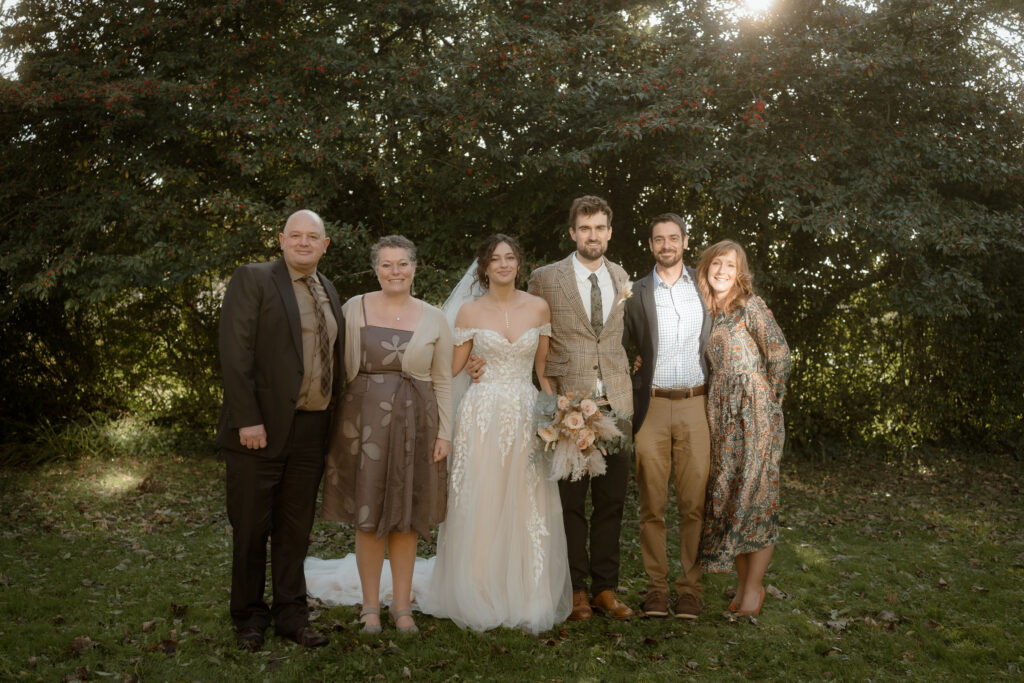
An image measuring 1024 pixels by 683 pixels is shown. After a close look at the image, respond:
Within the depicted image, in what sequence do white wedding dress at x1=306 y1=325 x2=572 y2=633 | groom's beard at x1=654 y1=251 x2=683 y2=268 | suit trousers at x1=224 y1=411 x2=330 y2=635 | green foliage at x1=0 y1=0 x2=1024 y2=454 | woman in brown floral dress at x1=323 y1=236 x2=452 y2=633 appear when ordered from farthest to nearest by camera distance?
green foliage at x1=0 y1=0 x2=1024 y2=454 < groom's beard at x1=654 y1=251 x2=683 y2=268 < white wedding dress at x1=306 y1=325 x2=572 y2=633 < woman in brown floral dress at x1=323 y1=236 x2=452 y2=633 < suit trousers at x1=224 y1=411 x2=330 y2=635

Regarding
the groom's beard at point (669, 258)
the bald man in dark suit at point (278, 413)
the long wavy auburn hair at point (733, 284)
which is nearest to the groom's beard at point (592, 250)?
the groom's beard at point (669, 258)

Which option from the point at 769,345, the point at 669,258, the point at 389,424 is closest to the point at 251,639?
the point at 389,424

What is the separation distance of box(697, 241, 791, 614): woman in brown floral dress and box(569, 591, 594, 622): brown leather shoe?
75 cm

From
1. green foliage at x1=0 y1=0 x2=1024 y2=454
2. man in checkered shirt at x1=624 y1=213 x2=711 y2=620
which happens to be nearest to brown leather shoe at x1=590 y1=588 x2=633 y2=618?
man in checkered shirt at x1=624 y1=213 x2=711 y2=620

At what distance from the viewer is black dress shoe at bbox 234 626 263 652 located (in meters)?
4.07

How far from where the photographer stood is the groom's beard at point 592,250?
4.62 meters

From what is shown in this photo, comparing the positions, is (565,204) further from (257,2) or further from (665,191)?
(257,2)

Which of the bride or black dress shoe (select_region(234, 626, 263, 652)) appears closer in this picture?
black dress shoe (select_region(234, 626, 263, 652))

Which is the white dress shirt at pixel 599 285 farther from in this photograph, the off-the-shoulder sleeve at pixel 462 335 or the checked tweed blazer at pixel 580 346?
the off-the-shoulder sleeve at pixel 462 335

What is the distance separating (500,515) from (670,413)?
1165mm

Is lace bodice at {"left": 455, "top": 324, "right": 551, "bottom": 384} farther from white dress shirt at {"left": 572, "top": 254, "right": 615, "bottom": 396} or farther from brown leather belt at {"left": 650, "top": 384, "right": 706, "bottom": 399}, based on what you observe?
brown leather belt at {"left": 650, "top": 384, "right": 706, "bottom": 399}

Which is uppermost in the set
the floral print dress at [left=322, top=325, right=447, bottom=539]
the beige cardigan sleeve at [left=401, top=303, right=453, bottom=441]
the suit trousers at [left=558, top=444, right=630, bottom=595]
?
the beige cardigan sleeve at [left=401, top=303, right=453, bottom=441]

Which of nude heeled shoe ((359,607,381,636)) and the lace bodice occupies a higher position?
the lace bodice

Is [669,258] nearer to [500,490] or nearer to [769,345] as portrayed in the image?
[769,345]
